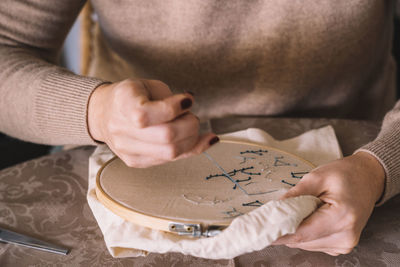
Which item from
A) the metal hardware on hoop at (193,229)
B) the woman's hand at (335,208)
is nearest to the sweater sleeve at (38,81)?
the metal hardware on hoop at (193,229)

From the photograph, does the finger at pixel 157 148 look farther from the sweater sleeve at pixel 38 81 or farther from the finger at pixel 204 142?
the sweater sleeve at pixel 38 81

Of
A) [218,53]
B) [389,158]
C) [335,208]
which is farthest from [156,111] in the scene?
[218,53]

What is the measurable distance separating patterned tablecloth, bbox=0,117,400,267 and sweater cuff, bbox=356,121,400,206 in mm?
35

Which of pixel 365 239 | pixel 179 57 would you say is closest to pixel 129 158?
pixel 365 239

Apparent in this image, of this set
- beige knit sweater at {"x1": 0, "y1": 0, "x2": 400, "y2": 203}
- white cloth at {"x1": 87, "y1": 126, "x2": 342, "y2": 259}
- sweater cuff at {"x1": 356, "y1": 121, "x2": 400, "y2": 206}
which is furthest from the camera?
beige knit sweater at {"x1": 0, "y1": 0, "x2": 400, "y2": 203}

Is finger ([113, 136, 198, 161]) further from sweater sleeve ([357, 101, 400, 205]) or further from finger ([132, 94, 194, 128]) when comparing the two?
sweater sleeve ([357, 101, 400, 205])

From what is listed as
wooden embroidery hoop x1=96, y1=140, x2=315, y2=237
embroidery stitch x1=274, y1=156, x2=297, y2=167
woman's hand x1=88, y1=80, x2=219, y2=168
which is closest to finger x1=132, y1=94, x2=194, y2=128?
woman's hand x1=88, y1=80, x2=219, y2=168

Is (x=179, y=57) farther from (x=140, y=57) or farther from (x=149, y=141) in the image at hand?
(x=149, y=141)

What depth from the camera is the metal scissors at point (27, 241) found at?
16.5 inches

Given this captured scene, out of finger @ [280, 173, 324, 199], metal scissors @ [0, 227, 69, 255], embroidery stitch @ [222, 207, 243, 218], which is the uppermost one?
finger @ [280, 173, 324, 199]

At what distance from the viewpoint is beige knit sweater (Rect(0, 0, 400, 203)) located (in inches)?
23.5

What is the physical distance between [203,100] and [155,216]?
21.0 inches

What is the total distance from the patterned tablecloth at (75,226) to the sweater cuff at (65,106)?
0.21ft

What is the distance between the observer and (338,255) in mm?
420
